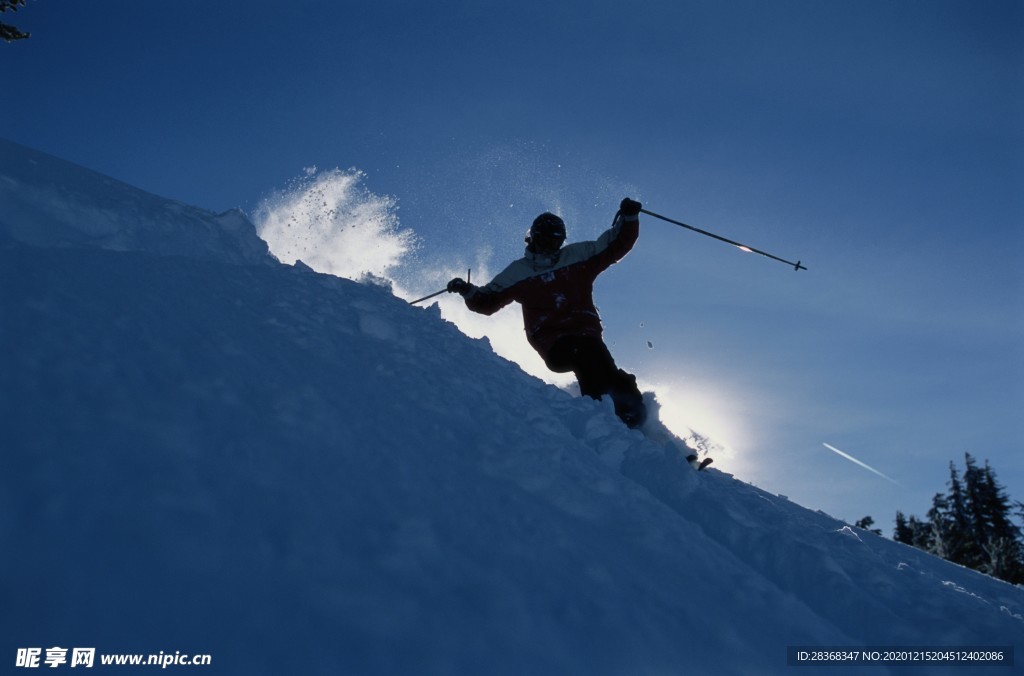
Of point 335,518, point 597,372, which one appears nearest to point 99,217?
point 335,518

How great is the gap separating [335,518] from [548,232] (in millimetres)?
5090

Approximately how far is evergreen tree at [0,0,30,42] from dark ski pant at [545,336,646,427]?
598 inches

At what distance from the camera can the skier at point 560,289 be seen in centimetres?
612

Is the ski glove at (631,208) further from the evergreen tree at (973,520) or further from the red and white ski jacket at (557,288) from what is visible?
the evergreen tree at (973,520)

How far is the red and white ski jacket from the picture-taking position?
20.8ft

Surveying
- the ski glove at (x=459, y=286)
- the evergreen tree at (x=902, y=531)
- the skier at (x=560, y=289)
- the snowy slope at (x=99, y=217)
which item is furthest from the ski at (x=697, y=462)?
the evergreen tree at (x=902, y=531)

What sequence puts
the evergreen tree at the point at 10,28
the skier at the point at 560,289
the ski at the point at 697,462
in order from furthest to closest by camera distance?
1. the evergreen tree at the point at 10,28
2. the skier at the point at 560,289
3. the ski at the point at 697,462

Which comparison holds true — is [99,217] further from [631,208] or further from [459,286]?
[631,208]

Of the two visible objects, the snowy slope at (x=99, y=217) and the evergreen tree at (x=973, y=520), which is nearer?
the snowy slope at (x=99, y=217)

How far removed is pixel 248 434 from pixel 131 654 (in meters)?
1.03

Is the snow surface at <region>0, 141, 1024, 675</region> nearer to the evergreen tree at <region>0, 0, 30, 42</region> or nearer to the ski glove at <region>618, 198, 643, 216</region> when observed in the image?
the ski glove at <region>618, 198, 643, 216</region>

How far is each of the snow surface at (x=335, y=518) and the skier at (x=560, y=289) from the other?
2017 mm

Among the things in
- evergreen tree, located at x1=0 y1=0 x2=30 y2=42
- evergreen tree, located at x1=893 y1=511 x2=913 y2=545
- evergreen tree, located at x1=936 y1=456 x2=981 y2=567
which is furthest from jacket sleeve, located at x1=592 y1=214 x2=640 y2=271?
evergreen tree, located at x1=893 y1=511 x2=913 y2=545

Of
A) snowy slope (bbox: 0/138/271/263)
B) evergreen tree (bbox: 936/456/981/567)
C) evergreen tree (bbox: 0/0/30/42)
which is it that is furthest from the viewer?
evergreen tree (bbox: 936/456/981/567)
